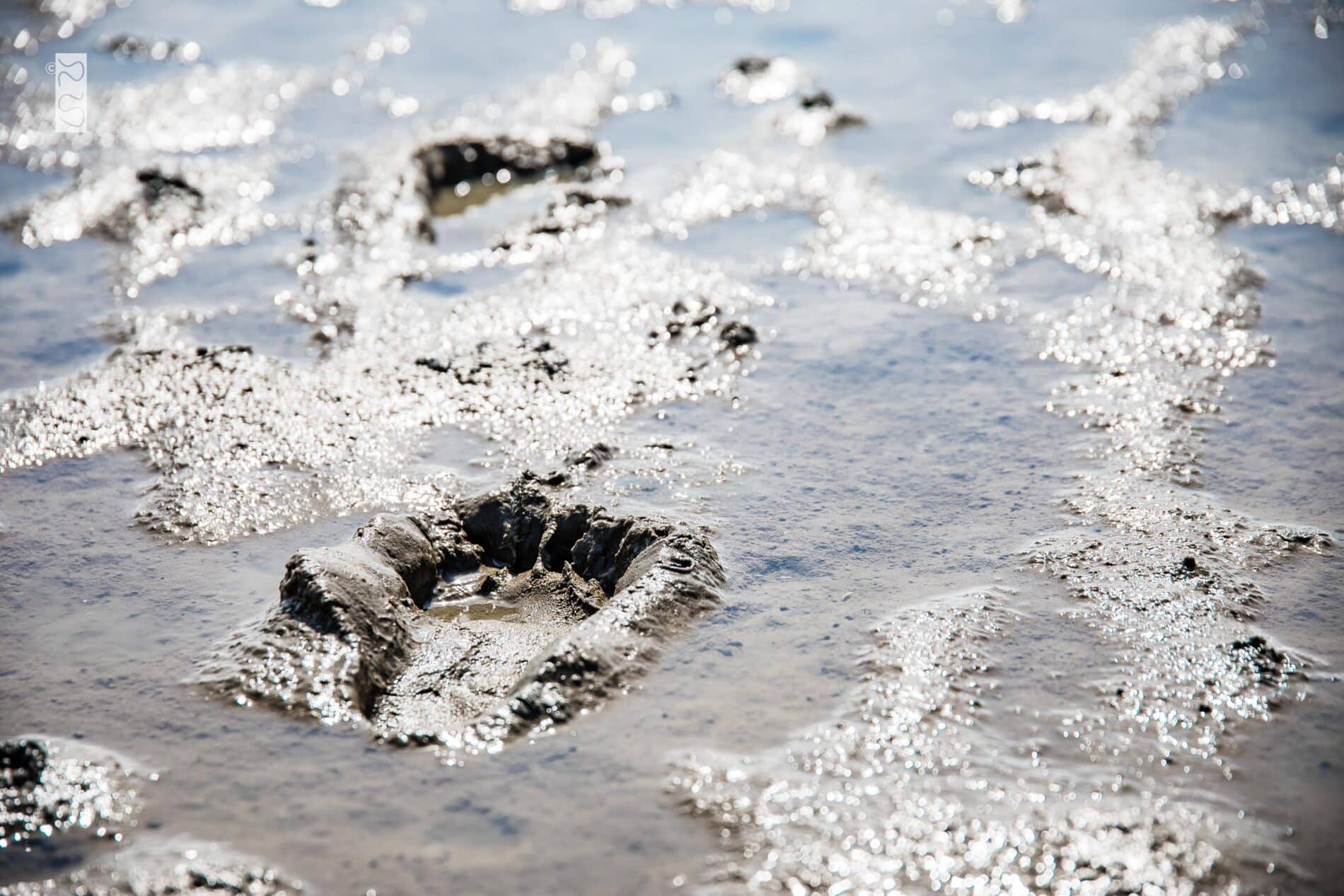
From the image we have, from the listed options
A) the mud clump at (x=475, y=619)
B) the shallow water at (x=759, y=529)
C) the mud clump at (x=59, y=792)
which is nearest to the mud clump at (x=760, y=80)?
the shallow water at (x=759, y=529)

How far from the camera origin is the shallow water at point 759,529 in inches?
78.9

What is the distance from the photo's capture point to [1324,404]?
126 inches

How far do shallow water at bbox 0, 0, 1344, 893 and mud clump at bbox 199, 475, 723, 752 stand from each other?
0.07 metres

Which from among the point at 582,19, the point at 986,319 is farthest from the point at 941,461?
the point at 582,19

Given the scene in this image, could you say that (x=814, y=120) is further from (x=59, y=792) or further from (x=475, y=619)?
(x=59, y=792)

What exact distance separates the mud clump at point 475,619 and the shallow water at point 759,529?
2.6 inches

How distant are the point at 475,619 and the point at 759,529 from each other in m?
0.71

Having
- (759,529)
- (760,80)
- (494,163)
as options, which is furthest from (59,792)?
(760,80)

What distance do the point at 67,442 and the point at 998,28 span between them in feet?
16.3

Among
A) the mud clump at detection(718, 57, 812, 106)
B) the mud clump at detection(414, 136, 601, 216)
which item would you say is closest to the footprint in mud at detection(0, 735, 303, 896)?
the mud clump at detection(414, 136, 601, 216)

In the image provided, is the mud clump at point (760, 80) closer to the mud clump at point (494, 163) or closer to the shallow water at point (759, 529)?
the shallow water at point (759, 529)

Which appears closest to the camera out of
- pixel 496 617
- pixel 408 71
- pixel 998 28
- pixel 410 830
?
pixel 410 830

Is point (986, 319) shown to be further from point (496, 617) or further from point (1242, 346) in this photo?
point (496, 617)

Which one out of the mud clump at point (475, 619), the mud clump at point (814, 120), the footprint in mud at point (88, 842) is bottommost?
the footprint in mud at point (88, 842)
